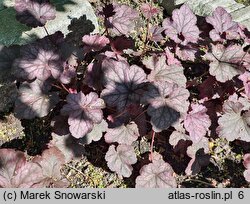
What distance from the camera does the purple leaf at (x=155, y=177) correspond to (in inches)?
116

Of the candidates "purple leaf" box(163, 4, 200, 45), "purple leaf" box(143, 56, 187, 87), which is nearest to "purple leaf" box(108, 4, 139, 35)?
"purple leaf" box(163, 4, 200, 45)

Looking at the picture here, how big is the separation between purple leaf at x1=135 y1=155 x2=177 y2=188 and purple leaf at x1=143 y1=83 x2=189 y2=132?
1.30ft

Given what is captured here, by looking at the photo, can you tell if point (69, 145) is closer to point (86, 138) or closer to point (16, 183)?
point (86, 138)

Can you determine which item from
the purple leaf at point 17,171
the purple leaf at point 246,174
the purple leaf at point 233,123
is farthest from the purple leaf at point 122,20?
the purple leaf at point 246,174

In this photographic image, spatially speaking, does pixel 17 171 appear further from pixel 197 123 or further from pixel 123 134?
pixel 197 123

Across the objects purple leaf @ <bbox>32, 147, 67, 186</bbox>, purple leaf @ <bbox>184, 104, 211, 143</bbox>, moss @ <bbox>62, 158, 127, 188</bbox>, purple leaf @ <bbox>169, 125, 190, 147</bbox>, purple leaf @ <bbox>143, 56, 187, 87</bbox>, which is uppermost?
purple leaf @ <bbox>143, 56, 187, 87</bbox>

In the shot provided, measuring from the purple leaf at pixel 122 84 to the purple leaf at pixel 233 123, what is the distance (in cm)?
61

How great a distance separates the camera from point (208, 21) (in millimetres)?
3336

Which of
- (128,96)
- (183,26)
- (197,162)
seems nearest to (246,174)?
(197,162)

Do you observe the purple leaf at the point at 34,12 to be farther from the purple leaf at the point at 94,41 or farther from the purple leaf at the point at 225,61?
the purple leaf at the point at 225,61

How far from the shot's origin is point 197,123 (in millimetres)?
2975

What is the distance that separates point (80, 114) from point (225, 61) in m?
1.09

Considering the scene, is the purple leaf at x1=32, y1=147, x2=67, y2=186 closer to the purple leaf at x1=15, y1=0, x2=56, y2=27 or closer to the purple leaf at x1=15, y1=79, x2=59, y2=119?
the purple leaf at x1=15, y1=79, x2=59, y2=119

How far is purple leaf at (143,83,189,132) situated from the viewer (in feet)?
8.86
